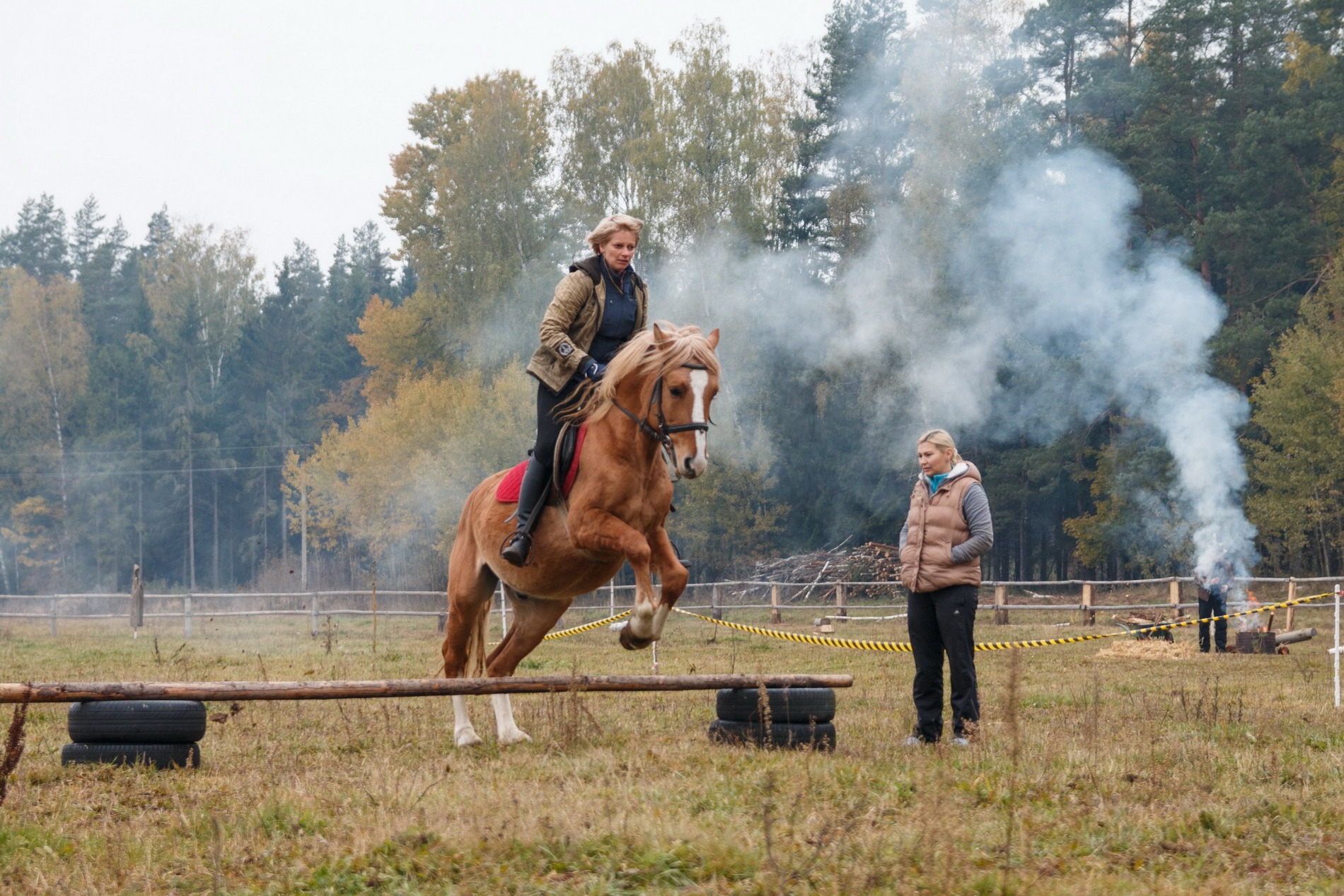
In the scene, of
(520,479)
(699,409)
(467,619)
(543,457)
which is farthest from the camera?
(467,619)

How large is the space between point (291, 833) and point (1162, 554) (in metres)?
31.1

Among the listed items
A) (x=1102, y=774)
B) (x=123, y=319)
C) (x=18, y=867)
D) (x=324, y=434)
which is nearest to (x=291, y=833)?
(x=18, y=867)

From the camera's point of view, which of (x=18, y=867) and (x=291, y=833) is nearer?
(x=18, y=867)

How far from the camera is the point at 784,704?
7602 millimetres

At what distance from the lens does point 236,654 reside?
62.7ft

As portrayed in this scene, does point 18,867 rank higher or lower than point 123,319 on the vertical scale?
lower

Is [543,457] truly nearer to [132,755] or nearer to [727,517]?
[132,755]

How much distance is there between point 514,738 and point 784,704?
1947 millimetres

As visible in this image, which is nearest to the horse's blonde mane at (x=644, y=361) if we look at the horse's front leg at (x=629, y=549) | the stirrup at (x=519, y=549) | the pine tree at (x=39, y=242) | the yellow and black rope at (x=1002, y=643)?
the horse's front leg at (x=629, y=549)

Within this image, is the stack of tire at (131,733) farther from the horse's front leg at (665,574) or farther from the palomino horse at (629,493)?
the horse's front leg at (665,574)

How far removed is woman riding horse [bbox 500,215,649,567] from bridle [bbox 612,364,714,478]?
1.99 ft

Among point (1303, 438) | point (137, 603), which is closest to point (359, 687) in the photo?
point (137, 603)

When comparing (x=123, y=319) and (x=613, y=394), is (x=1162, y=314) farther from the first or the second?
(x=123, y=319)

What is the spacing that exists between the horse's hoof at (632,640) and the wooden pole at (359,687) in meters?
0.22
